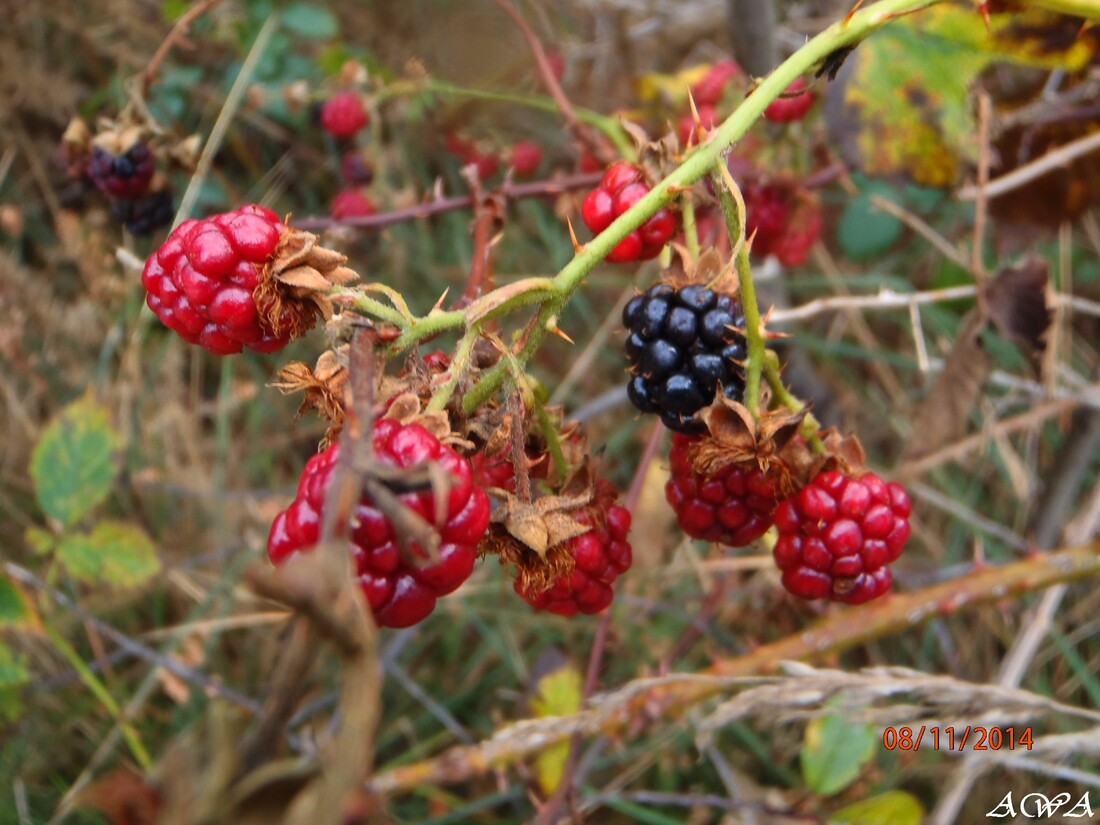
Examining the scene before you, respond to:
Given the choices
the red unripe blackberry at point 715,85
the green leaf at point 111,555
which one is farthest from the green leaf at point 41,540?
the red unripe blackberry at point 715,85

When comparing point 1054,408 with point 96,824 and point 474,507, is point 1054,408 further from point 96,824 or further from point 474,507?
point 96,824

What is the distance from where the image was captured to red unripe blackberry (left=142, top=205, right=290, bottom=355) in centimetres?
89

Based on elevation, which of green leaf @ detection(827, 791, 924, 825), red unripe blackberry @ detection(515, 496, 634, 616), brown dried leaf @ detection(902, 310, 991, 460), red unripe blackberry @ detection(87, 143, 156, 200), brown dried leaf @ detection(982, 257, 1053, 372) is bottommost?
green leaf @ detection(827, 791, 924, 825)

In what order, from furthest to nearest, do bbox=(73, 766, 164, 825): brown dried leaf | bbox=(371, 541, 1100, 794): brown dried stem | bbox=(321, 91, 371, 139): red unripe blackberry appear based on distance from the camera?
bbox=(321, 91, 371, 139): red unripe blackberry
bbox=(371, 541, 1100, 794): brown dried stem
bbox=(73, 766, 164, 825): brown dried leaf

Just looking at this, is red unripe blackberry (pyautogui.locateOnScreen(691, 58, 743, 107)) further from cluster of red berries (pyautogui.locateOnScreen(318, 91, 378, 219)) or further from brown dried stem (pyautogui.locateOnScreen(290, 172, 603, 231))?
cluster of red berries (pyautogui.locateOnScreen(318, 91, 378, 219))

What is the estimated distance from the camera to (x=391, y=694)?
2.21 metres

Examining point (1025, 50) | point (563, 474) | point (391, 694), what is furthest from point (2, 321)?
point (1025, 50)

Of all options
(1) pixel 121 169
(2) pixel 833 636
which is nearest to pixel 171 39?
(1) pixel 121 169

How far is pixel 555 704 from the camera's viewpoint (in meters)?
1.85

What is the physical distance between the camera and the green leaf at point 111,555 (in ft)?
6.34

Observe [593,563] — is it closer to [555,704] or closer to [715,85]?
[555,704]

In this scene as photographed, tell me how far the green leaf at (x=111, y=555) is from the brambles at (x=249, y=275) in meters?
1.25

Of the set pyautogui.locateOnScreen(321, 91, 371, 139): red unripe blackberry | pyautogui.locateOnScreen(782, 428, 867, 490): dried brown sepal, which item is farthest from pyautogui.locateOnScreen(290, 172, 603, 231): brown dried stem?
pyautogui.locateOnScreen(782, 428, 867, 490): dried brown sepal

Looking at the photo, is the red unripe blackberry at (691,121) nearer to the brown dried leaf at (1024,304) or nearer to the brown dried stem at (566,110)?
the brown dried stem at (566,110)
